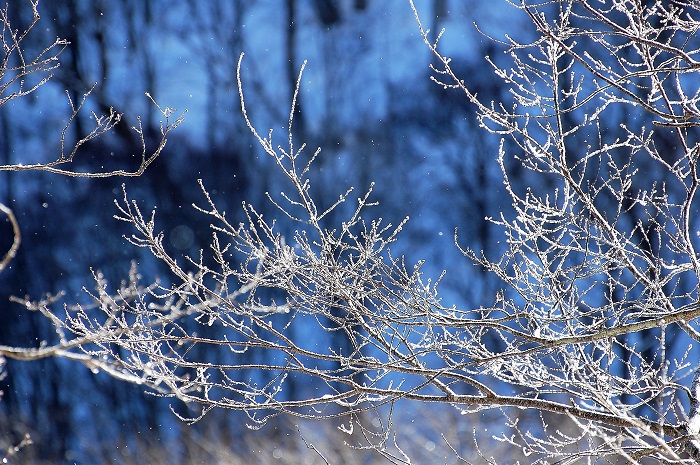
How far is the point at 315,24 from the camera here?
1017 centimetres

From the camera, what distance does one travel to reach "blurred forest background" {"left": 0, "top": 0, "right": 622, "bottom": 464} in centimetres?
969

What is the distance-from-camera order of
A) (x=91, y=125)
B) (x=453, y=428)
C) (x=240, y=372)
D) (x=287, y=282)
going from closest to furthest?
(x=287, y=282)
(x=453, y=428)
(x=240, y=372)
(x=91, y=125)

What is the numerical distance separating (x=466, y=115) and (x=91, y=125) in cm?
550

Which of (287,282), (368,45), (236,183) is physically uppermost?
(368,45)

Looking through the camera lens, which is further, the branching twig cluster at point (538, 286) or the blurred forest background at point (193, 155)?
the blurred forest background at point (193, 155)

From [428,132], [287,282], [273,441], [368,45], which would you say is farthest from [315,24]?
[287,282]

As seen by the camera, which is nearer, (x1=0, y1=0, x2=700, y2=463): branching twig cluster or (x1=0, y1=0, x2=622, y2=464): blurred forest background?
(x1=0, y1=0, x2=700, y2=463): branching twig cluster

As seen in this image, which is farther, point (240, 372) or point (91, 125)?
point (91, 125)

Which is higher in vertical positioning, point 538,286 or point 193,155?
point 193,155

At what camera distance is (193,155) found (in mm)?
10320

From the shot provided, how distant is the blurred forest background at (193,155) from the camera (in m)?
9.69

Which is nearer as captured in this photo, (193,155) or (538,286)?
(538,286)

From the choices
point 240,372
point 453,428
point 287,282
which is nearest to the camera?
point 287,282

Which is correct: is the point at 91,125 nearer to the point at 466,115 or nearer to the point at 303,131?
the point at 303,131
